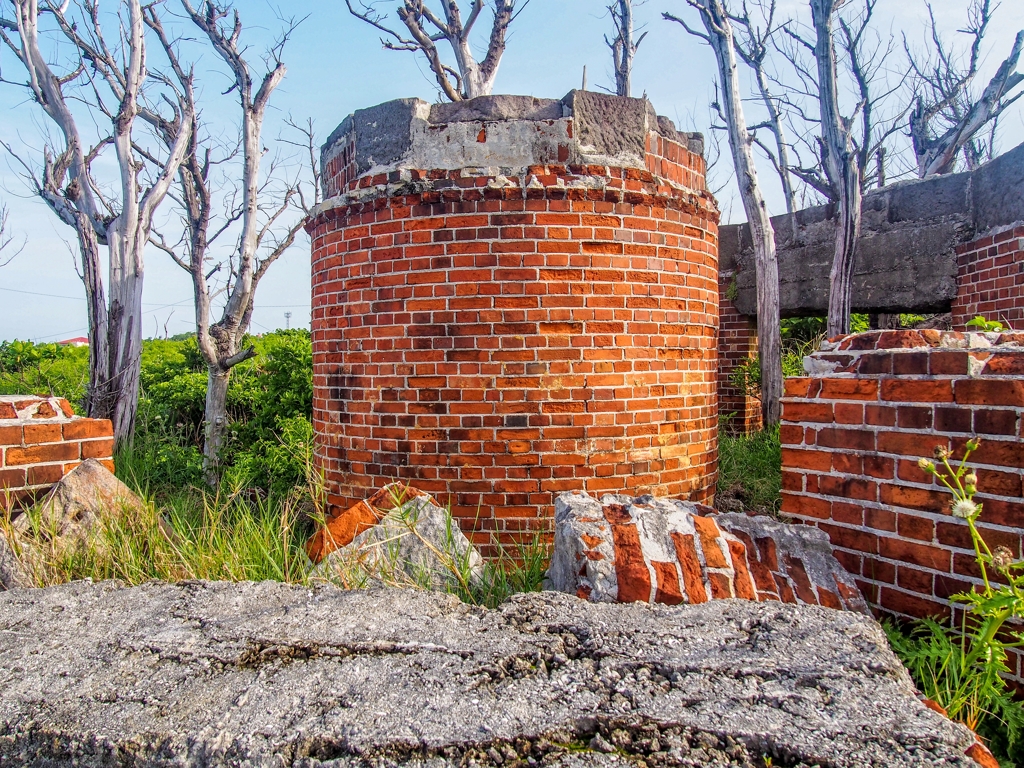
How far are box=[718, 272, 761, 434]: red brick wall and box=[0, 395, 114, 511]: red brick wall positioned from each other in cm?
713

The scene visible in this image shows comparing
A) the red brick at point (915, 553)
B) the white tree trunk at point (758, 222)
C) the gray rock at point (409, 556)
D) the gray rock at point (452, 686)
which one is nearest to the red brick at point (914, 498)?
the red brick at point (915, 553)

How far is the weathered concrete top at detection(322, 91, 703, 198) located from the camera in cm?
387

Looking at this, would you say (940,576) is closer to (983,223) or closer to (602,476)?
(602,476)

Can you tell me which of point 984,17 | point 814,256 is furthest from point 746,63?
point 984,17

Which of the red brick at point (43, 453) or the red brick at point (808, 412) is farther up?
the red brick at point (808, 412)

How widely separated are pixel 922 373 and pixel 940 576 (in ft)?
2.40

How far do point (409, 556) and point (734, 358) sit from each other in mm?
6712

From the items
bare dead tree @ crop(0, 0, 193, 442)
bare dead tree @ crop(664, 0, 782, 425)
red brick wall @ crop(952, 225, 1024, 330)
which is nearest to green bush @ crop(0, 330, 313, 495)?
bare dead tree @ crop(0, 0, 193, 442)

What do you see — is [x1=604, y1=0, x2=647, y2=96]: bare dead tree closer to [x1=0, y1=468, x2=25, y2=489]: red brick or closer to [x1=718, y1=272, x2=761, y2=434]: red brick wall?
[x1=718, y1=272, x2=761, y2=434]: red brick wall

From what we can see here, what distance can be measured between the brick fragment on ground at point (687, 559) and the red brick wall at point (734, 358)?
598 centimetres

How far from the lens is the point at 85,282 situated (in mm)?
6867

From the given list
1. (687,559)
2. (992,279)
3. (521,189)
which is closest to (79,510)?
(687,559)

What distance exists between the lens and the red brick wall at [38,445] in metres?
2.86

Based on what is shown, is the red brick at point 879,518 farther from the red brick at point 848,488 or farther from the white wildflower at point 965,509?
the white wildflower at point 965,509
